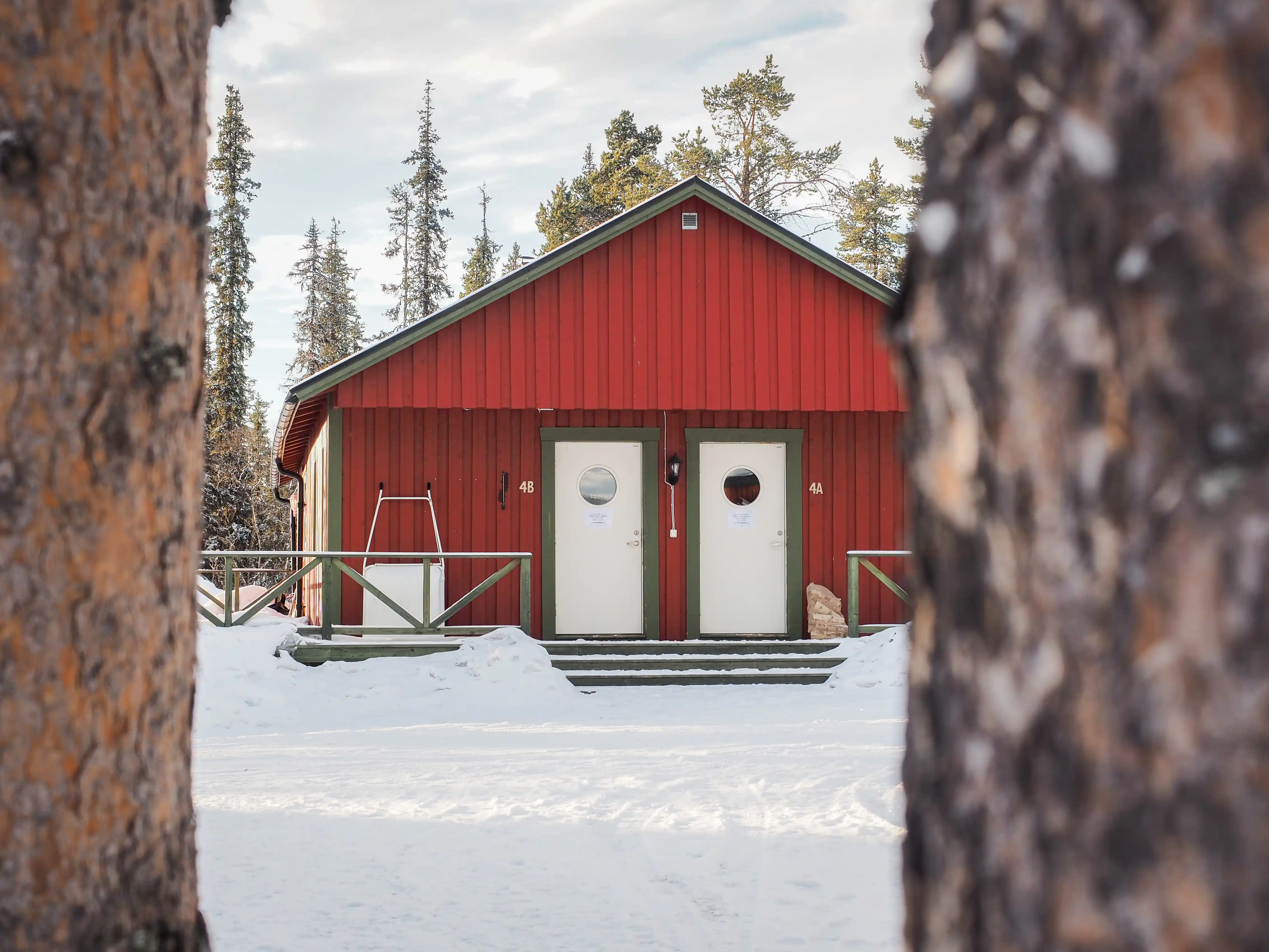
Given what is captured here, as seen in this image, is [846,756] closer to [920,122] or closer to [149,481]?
[149,481]

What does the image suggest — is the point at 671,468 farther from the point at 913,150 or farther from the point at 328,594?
the point at 913,150

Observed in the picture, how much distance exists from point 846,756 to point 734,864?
2.44 m

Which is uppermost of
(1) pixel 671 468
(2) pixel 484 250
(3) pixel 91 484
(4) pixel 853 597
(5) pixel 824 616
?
(2) pixel 484 250

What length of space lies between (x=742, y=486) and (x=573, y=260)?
306 centimetres

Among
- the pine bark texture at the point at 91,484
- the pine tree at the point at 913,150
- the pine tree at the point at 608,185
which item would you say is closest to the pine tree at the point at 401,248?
the pine tree at the point at 608,185

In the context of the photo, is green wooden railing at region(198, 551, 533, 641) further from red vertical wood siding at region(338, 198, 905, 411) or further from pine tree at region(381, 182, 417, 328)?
pine tree at region(381, 182, 417, 328)

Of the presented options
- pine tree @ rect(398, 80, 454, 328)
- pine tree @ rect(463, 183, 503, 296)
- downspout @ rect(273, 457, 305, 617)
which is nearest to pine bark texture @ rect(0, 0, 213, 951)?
downspout @ rect(273, 457, 305, 617)

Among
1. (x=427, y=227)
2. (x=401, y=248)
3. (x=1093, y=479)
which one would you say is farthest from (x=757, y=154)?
(x=1093, y=479)

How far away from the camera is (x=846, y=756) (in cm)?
690

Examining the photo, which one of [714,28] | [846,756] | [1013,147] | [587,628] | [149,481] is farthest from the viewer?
[714,28]

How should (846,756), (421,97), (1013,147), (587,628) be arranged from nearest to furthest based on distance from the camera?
(1013,147) < (846,756) < (587,628) < (421,97)

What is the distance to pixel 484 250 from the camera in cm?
4322

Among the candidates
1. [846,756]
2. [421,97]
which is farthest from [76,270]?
[421,97]

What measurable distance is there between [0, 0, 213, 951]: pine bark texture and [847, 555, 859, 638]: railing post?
34.9 ft
